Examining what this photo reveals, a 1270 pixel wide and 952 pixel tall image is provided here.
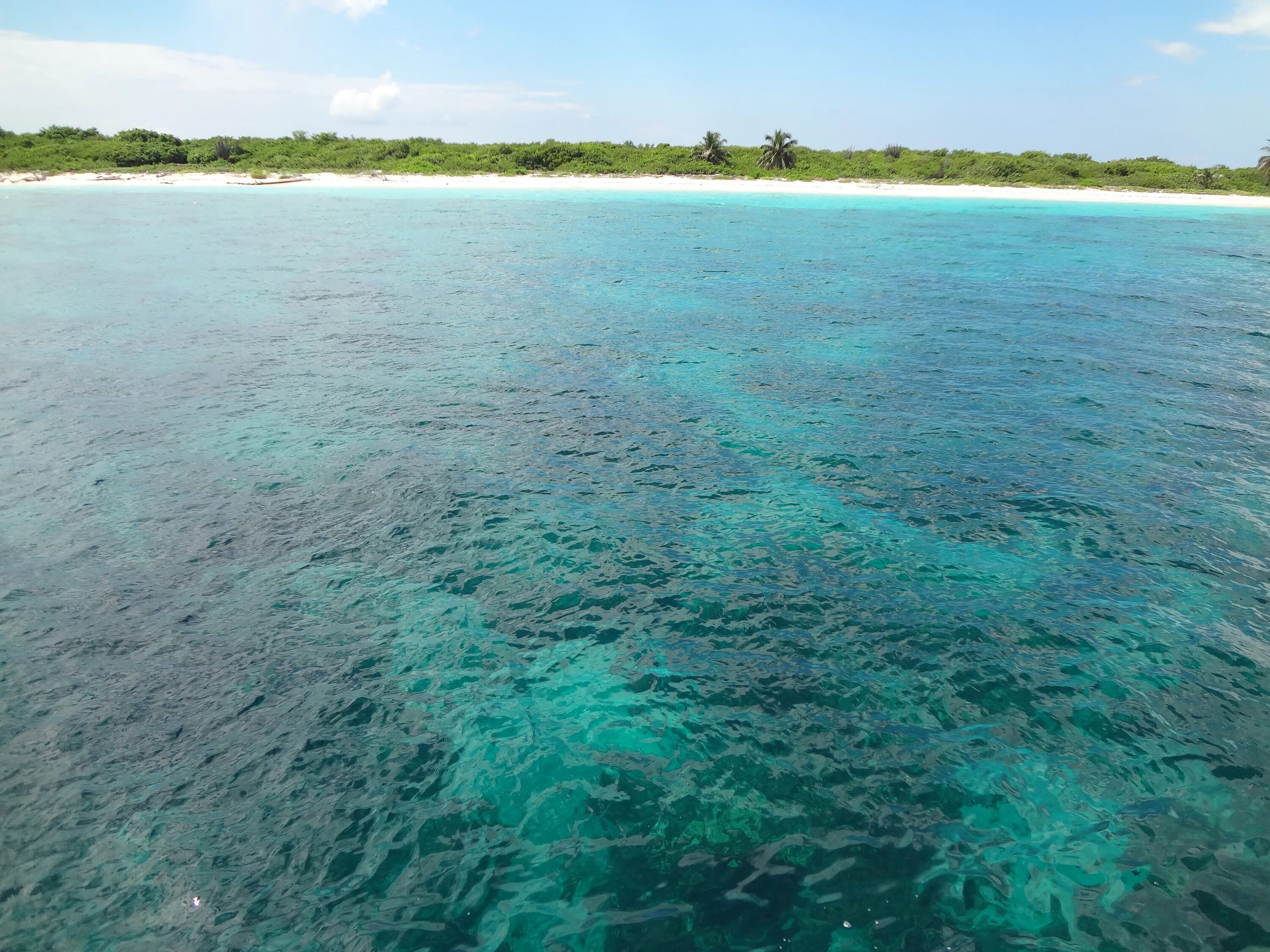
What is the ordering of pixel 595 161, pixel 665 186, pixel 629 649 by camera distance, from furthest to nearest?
pixel 595 161, pixel 665 186, pixel 629 649

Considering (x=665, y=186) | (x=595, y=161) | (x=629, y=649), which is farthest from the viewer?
(x=595, y=161)

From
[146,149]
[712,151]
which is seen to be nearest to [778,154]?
[712,151]

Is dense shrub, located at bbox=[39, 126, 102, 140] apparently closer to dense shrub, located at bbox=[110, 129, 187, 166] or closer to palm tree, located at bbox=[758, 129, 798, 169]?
dense shrub, located at bbox=[110, 129, 187, 166]

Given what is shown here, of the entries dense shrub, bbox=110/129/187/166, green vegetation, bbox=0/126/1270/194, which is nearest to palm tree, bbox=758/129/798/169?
green vegetation, bbox=0/126/1270/194

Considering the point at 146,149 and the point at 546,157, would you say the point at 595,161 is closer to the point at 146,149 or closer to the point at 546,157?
the point at 546,157

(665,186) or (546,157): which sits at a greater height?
(546,157)

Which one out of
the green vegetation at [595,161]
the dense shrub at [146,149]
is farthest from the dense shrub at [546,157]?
the dense shrub at [146,149]

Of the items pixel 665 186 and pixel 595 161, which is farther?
pixel 595 161
